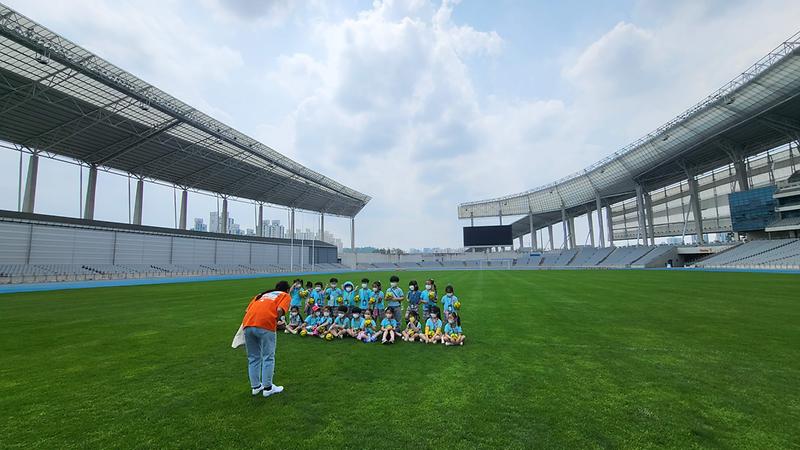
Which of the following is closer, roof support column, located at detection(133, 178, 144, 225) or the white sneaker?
the white sneaker

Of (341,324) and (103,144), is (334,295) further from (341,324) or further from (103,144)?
(103,144)

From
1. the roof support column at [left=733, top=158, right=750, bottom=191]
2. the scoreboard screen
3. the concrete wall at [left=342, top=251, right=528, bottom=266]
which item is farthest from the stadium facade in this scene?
the roof support column at [left=733, top=158, right=750, bottom=191]

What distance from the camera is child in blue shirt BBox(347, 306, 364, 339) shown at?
920cm

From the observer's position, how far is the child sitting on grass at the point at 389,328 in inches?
338

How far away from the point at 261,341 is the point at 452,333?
4.65 meters

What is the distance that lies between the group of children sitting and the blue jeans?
3.66 metres

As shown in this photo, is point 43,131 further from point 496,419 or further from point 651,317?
point 651,317

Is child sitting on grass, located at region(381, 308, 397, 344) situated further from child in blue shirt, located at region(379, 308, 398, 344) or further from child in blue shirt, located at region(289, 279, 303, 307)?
child in blue shirt, located at region(289, 279, 303, 307)

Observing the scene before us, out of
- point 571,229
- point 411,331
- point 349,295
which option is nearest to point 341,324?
point 349,295

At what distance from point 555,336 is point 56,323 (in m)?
15.9

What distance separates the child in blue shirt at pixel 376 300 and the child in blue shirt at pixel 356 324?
2.39ft

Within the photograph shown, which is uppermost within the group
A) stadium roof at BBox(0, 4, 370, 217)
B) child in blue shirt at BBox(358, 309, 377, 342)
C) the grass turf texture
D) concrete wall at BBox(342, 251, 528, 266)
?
stadium roof at BBox(0, 4, 370, 217)

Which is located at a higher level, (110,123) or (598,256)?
(110,123)

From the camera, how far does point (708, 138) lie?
44.3 meters
